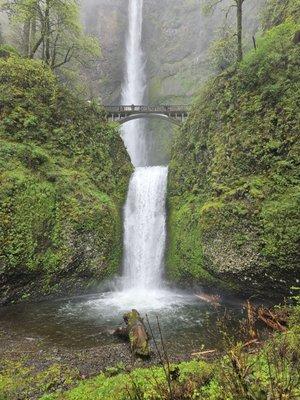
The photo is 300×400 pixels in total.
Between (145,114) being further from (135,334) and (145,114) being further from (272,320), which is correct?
(272,320)

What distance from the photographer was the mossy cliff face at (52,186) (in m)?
12.7

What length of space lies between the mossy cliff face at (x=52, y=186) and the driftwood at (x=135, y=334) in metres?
4.88

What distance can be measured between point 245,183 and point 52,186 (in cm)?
844

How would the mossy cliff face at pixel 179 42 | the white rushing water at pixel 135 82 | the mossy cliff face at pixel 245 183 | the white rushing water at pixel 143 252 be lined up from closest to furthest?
the mossy cliff face at pixel 245 183
the white rushing water at pixel 143 252
the white rushing water at pixel 135 82
the mossy cliff face at pixel 179 42

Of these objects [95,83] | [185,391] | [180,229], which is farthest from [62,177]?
[95,83]

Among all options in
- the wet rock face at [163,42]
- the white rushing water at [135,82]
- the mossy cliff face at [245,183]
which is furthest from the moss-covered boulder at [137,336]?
the wet rock face at [163,42]

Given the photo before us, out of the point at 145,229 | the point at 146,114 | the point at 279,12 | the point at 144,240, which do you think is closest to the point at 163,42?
the point at 146,114

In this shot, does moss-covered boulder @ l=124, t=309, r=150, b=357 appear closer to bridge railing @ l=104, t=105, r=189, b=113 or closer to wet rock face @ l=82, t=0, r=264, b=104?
bridge railing @ l=104, t=105, r=189, b=113

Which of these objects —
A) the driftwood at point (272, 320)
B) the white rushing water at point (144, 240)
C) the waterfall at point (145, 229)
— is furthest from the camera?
the waterfall at point (145, 229)

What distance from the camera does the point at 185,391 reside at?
5.03m

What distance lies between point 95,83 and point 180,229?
32.2 metres

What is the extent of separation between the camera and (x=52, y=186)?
1452 cm

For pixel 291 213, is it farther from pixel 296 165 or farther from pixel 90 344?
pixel 90 344

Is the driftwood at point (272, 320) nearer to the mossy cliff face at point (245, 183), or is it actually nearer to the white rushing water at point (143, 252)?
the mossy cliff face at point (245, 183)
